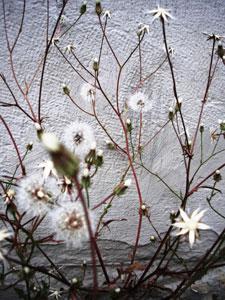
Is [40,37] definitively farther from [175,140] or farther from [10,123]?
[175,140]

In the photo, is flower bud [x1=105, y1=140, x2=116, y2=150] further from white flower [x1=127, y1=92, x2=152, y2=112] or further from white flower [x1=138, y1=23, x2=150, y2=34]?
white flower [x1=138, y1=23, x2=150, y2=34]

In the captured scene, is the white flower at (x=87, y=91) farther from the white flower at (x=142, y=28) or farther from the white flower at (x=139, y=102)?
the white flower at (x=142, y=28)

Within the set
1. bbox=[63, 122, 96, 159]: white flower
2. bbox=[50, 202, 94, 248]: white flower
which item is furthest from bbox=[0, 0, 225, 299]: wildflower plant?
bbox=[50, 202, 94, 248]: white flower

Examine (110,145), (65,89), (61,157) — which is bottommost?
(61,157)

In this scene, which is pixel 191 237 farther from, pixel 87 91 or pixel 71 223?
pixel 87 91

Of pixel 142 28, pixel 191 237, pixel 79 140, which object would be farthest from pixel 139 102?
pixel 191 237

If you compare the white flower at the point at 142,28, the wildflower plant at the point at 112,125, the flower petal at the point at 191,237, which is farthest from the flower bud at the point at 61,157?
the white flower at the point at 142,28

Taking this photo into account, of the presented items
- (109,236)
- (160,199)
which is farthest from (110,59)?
(109,236)
